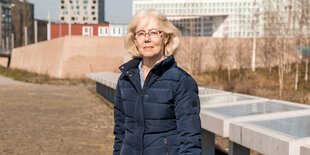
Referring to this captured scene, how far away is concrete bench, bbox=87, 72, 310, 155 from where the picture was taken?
306cm

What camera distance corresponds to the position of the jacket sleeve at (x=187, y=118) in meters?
1.98

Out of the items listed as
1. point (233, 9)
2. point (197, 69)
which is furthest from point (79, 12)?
point (197, 69)

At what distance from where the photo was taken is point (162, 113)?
2068mm

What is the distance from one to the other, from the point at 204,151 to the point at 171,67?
2.95 metres

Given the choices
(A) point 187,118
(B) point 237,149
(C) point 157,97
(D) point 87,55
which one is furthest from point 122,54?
(A) point 187,118

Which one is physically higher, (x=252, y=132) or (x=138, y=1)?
(x=138, y=1)

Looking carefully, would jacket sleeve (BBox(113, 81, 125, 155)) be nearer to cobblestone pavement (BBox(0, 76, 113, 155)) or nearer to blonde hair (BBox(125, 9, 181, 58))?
blonde hair (BBox(125, 9, 181, 58))

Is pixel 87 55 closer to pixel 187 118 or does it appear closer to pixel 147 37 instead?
pixel 147 37

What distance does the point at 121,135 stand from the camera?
2363 mm

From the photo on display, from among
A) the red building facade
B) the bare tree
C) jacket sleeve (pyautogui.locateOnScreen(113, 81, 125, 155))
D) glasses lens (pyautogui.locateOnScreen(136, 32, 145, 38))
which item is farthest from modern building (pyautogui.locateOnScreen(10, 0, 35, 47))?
glasses lens (pyautogui.locateOnScreen(136, 32, 145, 38))

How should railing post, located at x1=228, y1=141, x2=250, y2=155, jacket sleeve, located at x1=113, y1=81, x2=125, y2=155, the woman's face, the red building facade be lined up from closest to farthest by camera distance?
the woman's face
jacket sleeve, located at x1=113, y1=81, x2=125, y2=155
railing post, located at x1=228, y1=141, x2=250, y2=155
the red building facade

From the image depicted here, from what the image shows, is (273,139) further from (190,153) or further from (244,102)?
(244,102)

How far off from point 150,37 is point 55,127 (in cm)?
630

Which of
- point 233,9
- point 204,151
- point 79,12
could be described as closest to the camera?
point 204,151
